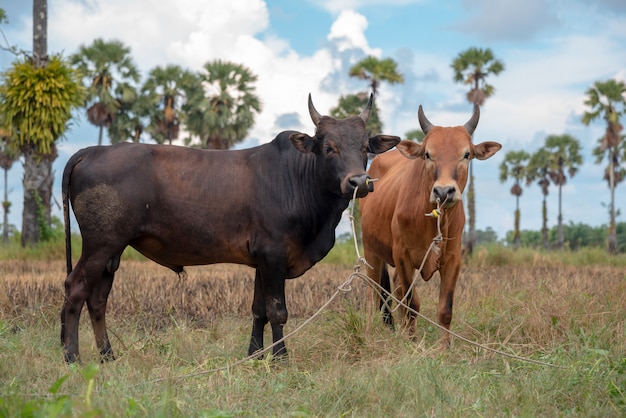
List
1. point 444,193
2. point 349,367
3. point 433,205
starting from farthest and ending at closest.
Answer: point 433,205, point 444,193, point 349,367

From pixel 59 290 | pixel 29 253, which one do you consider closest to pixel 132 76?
pixel 29 253

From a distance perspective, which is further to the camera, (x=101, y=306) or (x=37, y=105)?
(x=37, y=105)

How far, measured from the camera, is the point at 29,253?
66.8 feet

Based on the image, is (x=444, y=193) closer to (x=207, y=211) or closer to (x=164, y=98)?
(x=207, y=211)

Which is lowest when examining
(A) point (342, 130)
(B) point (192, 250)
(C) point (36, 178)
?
(B) point (192, 250)

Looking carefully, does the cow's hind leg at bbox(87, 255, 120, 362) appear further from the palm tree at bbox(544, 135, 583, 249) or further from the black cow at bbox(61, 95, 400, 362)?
the palm tree at bbox(544, 135, 583, 249)

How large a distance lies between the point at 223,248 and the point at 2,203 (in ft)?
156

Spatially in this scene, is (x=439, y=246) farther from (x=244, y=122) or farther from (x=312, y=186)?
(x=244, y=122)

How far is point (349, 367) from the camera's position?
19.9 feet

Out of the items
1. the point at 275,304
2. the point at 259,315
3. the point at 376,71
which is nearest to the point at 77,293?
the point at 259,315

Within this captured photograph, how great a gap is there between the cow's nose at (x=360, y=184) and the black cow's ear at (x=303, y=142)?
66 centimetres

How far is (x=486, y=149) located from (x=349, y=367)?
296 cm

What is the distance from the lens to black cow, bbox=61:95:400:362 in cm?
721

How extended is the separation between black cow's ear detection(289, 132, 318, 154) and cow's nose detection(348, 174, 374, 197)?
66cm
